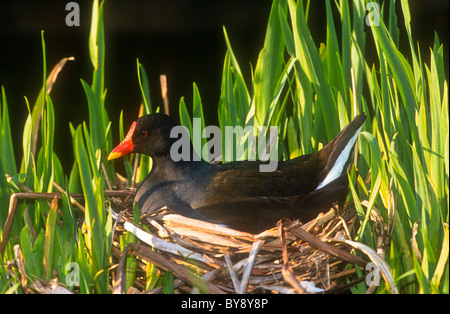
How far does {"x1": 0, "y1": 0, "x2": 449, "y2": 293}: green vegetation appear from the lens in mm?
1495

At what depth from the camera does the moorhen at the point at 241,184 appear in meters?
1.93

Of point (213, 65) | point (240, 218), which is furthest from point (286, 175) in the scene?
point (213, 65)

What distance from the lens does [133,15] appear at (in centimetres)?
687

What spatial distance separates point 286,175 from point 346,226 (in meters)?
0.39

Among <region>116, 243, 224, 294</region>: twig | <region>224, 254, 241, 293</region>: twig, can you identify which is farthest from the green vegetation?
<region>224, 254, 241, 293</region>: twig

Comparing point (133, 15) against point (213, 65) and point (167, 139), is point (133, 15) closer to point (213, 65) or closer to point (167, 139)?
point (213, 65)

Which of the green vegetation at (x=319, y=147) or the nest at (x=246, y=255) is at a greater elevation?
the green vegetation at (x=319, y=147)

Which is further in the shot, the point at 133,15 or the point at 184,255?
the point at 133,15

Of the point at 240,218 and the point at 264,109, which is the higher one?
the point at 264,109

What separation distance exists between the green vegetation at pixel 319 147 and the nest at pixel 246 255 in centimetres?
6

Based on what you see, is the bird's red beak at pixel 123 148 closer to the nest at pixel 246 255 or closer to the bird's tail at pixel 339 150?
the nest at pixel 246 255

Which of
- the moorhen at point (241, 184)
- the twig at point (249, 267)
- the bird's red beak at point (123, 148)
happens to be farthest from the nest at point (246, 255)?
the bird's red beak at point (123, 148)

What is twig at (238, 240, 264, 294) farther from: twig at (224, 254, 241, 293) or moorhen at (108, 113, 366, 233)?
moorhen at (108, 113, 366, 233)

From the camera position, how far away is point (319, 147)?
7.20ft
